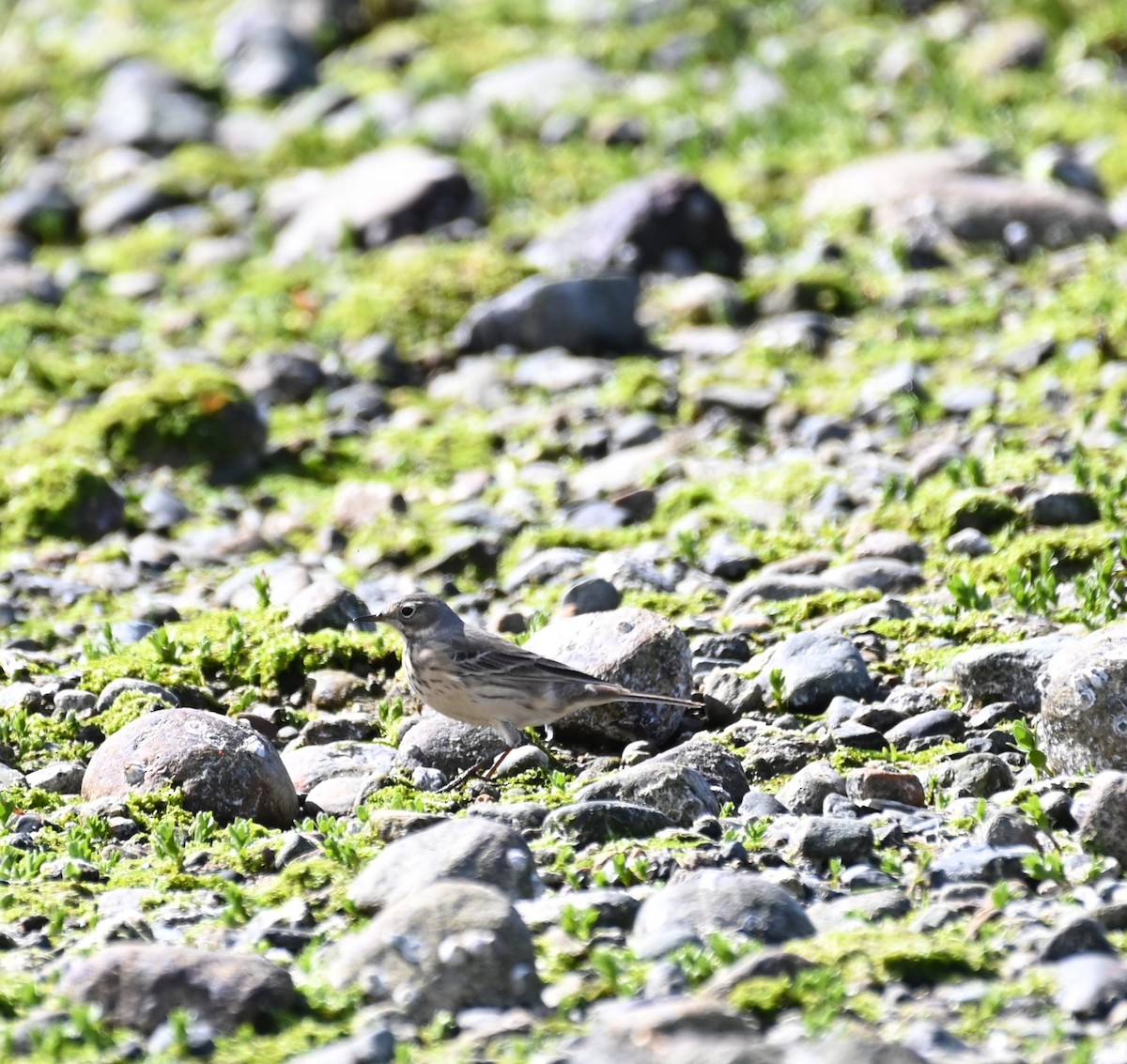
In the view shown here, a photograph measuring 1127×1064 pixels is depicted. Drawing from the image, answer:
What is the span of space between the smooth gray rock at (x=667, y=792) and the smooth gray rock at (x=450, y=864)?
87 cm

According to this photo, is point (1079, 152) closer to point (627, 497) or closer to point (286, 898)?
point (627, 497)

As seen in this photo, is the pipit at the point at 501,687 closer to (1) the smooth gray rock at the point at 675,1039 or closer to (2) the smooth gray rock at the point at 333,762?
(2) the smooth gray rock at the point at 333,762

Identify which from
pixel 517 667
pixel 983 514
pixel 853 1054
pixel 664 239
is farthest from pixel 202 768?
pixel 664 239

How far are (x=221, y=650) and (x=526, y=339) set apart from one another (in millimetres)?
5859

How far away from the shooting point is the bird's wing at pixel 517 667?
25.1 feet

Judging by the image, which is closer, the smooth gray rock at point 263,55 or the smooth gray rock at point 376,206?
the smooth gray rock at point 376,206

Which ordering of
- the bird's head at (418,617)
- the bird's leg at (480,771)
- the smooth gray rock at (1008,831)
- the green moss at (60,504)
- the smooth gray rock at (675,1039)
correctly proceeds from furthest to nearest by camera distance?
the green moss at (60,504) < the bird's head at (418,617) < the bird's leg at (480,771) < the smooth gray rock at (1008,831) < the smooth gray rock at (675,1039)

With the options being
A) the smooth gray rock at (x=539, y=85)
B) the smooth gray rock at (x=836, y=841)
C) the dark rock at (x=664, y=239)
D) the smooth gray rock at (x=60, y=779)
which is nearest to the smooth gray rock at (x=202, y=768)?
the smooth gray rock at (x=60, y=779)

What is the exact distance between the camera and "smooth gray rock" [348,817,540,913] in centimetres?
578

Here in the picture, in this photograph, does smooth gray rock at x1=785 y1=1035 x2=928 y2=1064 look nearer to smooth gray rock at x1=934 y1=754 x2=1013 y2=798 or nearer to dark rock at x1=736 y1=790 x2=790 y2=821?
dark rock at x1=736 y1=790 x2=790 y2=821

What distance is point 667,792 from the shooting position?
6.76 m

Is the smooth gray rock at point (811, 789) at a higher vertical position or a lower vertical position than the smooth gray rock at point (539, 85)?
lower

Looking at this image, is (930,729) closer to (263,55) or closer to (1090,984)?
(1090,984)

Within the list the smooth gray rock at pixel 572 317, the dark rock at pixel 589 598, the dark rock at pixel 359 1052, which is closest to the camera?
the dark rock at pixel 359 1052
